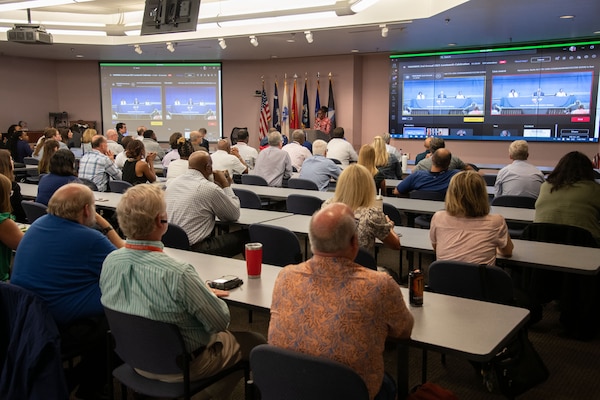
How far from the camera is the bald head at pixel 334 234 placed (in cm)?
201

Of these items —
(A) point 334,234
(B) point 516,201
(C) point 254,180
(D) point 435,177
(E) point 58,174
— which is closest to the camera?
(A) point 334,234

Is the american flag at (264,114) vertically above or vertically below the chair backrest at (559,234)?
above

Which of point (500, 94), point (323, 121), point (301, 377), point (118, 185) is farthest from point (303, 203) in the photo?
point (323, 121)

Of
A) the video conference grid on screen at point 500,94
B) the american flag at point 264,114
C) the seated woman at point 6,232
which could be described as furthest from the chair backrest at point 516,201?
the american flag at point 264,114

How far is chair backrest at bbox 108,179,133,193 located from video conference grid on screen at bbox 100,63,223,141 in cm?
820

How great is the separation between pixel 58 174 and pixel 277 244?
243 cm

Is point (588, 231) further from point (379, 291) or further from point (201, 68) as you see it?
point (201, 68)

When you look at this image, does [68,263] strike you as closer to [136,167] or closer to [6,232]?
[6,232]

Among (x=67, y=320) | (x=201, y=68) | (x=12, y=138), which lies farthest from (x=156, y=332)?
(x=201, y=68)

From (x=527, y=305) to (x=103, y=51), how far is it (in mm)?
11664

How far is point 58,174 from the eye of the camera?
5113mm

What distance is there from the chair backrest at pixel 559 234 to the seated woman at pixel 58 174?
3912 mm

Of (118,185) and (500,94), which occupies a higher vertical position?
(500,94)

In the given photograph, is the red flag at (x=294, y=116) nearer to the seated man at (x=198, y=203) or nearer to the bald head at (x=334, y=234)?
the seated man at (x=198, y=203)
